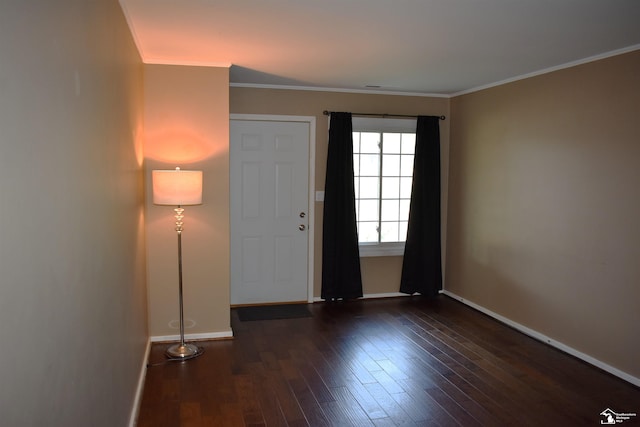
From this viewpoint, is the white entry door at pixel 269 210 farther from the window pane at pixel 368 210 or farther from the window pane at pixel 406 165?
the window pane at pixel 406 165

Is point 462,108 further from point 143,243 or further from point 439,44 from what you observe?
point 143,243

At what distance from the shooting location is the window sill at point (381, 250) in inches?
226

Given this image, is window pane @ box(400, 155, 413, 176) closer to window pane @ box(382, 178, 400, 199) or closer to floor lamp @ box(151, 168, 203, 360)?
window pane @ box(382, 178, 400, 199)

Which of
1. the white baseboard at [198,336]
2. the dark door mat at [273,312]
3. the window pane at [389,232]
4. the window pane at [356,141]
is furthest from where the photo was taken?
the window pane at [389,232]

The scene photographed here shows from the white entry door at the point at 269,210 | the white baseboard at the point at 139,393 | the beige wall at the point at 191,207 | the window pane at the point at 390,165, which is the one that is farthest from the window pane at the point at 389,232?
the white baseboard at the point at 139,393

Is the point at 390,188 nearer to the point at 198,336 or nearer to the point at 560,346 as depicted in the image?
the point at 560,346

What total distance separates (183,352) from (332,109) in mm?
3027

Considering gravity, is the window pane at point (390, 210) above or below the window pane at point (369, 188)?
below

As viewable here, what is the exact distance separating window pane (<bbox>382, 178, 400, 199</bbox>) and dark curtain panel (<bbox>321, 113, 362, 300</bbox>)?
466mm

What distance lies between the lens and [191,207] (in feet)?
14.1

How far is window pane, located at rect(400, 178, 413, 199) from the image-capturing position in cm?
583

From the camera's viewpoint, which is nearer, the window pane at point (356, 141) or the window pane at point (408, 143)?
the window pane at point (356, 141)

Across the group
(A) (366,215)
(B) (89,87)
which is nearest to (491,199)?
(A) (366,215)

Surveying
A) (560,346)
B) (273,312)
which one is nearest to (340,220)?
(273,312)
